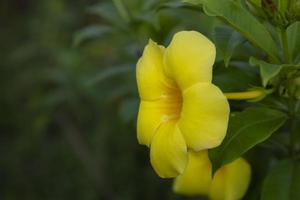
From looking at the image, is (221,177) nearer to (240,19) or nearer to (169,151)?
(169,151)

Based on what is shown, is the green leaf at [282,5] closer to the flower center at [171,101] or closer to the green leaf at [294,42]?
the green leaf at [294,42]

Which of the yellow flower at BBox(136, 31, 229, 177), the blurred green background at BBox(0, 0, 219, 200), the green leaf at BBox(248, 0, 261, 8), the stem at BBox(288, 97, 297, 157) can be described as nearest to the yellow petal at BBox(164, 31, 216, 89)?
the yellow flower at BBox(136, 31, 229, 177)

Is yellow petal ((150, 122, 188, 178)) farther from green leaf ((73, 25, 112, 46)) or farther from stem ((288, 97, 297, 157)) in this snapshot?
green leaf ((73, 25, 112, 46))

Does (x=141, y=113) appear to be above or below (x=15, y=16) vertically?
above

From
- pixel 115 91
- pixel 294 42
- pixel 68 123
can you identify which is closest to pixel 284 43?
pixel 294 42

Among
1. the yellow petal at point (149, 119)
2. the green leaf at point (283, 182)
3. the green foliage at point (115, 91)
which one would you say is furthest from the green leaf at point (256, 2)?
the green leaf at point (283, 182)

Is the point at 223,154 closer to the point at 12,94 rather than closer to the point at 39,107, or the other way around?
the point at 39,107

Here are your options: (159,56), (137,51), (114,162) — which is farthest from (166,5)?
(114,162)

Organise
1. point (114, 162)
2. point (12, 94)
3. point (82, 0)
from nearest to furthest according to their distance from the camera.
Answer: point (114, 162)
point (12, 94)
point (82, 0)

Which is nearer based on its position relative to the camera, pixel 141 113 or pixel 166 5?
pixel 141 113
